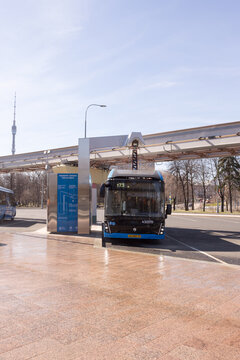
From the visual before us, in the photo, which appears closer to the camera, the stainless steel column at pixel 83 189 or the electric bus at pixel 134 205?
the electric bus at pixel 134 205

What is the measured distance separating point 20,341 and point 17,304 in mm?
1346

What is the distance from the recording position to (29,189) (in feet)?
295

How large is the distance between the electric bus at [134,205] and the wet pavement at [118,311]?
4427mm

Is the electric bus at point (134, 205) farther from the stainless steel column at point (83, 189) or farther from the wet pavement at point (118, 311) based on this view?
the wet pavement at point (118, 311)

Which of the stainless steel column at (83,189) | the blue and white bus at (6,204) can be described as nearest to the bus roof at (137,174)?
the stainless steel column at (83,189)

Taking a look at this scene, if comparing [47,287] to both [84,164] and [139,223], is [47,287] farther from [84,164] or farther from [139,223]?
[84,164]

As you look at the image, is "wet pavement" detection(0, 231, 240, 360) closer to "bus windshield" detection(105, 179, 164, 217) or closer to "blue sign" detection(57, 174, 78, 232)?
"bus windshield" detection(105, 179, 164, 217)

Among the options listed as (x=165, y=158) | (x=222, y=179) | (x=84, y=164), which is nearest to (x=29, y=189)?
(x=222, y=179)

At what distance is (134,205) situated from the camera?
532 inches

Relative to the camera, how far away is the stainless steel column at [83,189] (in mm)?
16141

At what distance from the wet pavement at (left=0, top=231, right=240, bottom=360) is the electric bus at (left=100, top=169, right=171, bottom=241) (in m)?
4.43

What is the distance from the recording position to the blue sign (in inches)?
673

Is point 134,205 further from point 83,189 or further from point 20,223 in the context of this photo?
point 20,223

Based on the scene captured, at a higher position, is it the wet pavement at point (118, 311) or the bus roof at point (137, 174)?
the bus roof at point (137, 174)
